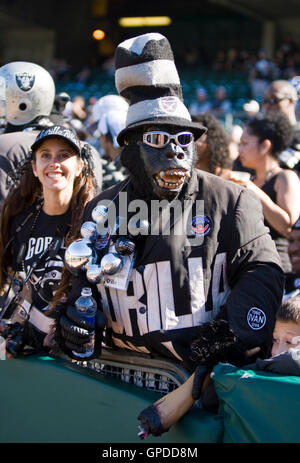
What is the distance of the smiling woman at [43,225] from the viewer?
3.62 meters

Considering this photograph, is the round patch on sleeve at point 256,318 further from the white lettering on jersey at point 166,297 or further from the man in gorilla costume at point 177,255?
the white lettering on jersey at point 166,297

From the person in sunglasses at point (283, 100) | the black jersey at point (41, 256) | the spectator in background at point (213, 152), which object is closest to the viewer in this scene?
the black jersey at point (41, 256)

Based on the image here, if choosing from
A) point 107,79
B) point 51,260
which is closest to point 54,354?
point 51,260

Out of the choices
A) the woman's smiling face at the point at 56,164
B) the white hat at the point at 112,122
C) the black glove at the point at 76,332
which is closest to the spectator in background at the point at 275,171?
the white hat at the point at 112,122

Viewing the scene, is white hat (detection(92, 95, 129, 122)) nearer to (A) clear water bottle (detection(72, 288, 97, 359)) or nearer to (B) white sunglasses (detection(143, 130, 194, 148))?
(B) white sunglasses (detection(143, 130, 194, 148))

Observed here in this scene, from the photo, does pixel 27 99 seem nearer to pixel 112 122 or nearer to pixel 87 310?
pixel 112 122

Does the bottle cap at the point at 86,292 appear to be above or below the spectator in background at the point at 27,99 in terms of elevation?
below

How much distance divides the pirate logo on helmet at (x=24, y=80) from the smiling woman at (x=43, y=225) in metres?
1.17

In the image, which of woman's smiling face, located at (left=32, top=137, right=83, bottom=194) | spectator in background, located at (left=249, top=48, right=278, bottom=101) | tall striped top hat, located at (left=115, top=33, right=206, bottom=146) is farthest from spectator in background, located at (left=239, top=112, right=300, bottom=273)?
spectator in background, located at (left=249, top=48, right=278, bottom=101)

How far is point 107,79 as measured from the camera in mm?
24531

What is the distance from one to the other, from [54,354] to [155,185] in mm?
978

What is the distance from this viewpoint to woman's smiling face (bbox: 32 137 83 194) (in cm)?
367

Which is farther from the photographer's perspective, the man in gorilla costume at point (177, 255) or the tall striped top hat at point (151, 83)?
the tall striped top hat at point (151, 83)
